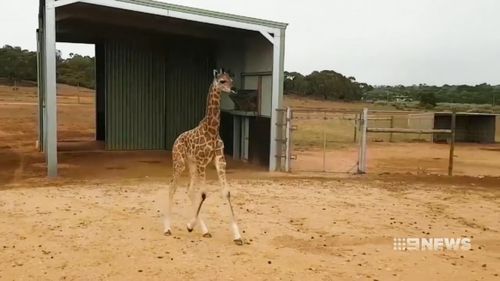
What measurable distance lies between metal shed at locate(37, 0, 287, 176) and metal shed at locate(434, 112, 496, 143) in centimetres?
1317

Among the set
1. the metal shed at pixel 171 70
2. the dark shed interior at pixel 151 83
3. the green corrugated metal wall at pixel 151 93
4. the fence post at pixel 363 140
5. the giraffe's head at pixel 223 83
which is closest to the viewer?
the giraffe's head at pixel 223 83

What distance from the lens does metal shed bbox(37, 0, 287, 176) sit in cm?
1273

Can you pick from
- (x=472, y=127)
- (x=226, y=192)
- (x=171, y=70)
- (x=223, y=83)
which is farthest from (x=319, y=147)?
(x=226, y=192)

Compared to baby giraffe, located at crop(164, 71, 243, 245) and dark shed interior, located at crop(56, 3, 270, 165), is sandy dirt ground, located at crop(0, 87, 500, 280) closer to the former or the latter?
baby giraffe, located at crop(164, 71, 243, 245)

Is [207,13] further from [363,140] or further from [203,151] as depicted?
[203,151]

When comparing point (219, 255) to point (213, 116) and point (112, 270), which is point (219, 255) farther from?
point (213, 116)

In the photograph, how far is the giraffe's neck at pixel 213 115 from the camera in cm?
657

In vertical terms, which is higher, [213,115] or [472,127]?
[213,115]

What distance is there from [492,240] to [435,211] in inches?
65.8

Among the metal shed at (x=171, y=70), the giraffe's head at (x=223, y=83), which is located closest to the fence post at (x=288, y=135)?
the metal shed at (x=171, y=70)

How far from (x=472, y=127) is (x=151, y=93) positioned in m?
Result: 16.6

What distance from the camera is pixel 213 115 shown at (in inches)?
261

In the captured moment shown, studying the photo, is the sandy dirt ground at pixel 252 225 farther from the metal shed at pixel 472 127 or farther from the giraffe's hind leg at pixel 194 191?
the metal shed at pixel 472 127

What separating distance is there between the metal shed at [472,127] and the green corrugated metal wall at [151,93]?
13118mm
